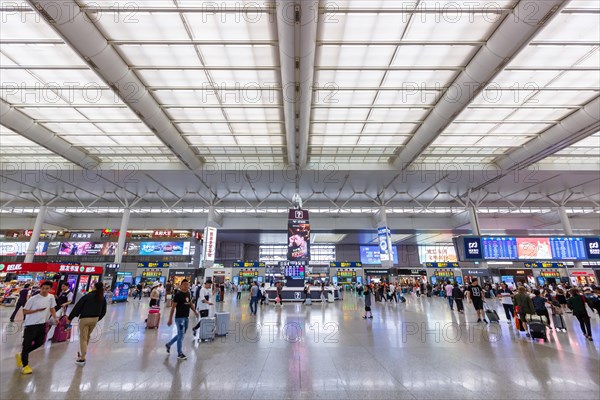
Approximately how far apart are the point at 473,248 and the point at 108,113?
20.5m

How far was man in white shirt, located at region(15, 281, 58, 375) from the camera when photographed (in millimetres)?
4957

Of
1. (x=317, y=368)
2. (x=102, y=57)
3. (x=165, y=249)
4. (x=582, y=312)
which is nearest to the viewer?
(x=317, y=368)

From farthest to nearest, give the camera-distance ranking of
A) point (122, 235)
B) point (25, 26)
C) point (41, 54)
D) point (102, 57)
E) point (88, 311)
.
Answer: point (122, 235) < point (41, 54) < point (102, 57) < point (25, 26) < point (88, 311)

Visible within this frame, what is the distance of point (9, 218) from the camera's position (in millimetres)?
34688

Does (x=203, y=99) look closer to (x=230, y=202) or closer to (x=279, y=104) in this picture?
(x=279, y=104)

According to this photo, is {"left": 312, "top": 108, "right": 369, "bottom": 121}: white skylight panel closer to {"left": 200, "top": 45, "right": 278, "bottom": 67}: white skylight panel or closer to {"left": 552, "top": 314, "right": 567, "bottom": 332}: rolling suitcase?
{"left": 200, "top": 45, "right": 278, "bottom": 67}: white skylight panel

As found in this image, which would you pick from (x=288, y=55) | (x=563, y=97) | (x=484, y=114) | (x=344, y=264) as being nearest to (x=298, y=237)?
(x=288, y=55)

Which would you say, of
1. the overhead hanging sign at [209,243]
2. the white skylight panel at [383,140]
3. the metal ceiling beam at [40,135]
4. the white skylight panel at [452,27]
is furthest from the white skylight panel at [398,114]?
the metal ceiling beam at [40,135]

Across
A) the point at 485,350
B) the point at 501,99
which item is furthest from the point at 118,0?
the point at 501,99

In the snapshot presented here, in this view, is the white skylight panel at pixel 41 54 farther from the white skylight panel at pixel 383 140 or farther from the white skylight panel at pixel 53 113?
the white skylight panel at pixel 383 140

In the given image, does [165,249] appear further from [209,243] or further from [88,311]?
[88,311]

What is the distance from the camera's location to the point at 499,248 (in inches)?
636

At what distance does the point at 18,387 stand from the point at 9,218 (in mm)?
44209

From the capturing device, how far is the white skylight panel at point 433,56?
32.2ft
